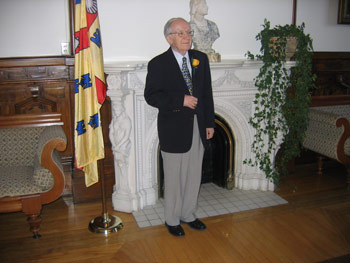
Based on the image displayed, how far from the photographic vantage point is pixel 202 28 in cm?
320

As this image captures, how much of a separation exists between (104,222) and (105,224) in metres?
0.03

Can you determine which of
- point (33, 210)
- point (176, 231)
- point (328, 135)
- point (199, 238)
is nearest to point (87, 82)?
point (33, 210)

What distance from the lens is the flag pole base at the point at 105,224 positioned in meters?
2.93

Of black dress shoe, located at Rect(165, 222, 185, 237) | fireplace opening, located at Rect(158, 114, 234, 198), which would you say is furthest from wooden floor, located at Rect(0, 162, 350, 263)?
fireplace opening, located at Rect(158, 114, 234, 198)

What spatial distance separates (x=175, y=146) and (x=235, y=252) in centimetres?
88

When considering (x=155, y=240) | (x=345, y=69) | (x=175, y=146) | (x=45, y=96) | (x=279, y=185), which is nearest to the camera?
(x=175, y=146)

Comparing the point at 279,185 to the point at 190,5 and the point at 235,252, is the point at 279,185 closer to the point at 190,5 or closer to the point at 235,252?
the point at 235,252

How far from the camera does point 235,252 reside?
8.70 feet

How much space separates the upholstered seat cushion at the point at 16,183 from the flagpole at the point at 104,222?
48 centimetres

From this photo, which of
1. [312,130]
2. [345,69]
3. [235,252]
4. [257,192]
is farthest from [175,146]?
[345,69]

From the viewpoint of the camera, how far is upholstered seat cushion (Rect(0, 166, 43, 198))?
2713 mm

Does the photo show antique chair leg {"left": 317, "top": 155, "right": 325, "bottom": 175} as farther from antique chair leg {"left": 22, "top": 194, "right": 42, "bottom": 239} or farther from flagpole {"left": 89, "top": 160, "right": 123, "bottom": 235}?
antique chair leg {"left": 22, "top": 194, "right": 42, "bottom": 239}

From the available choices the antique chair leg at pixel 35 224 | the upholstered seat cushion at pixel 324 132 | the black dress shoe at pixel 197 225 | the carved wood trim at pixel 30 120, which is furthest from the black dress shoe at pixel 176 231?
the upholstered seat cushion at pixel 324 132

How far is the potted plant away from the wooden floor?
54cm
